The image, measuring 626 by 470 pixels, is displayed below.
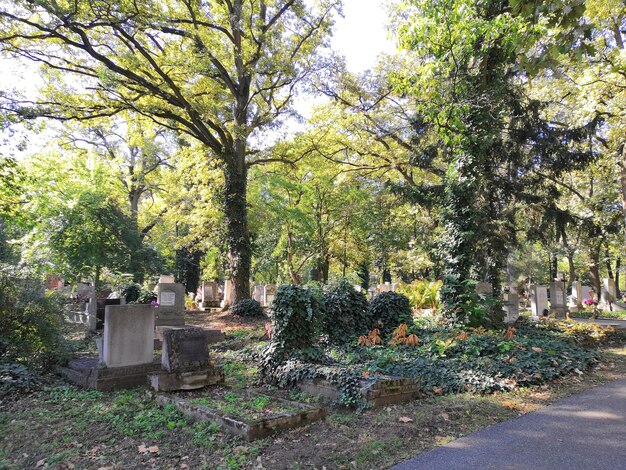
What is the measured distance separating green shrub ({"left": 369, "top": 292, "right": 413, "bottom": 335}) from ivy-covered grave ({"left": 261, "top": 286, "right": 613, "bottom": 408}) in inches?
32.8

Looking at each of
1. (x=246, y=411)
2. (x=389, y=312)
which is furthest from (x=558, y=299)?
(x=246, y=411)

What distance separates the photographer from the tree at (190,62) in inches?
537

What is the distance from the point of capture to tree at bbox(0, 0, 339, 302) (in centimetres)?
1364

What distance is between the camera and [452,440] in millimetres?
4758

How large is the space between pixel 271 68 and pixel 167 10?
13.8 ft

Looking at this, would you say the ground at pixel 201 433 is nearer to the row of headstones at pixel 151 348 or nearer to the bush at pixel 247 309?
the row of headstones at pixel 151 348

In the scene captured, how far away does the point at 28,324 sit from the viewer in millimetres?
7633

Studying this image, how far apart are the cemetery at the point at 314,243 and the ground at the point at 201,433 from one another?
0.04m

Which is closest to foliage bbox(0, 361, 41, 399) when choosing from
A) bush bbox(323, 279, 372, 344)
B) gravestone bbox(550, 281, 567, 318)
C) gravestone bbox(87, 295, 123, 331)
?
bush bbox(323, 279, 372, 344)

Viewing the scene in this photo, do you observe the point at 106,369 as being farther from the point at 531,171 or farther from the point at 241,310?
the point at 531,171

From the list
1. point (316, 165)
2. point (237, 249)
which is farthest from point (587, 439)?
point (316, 165)

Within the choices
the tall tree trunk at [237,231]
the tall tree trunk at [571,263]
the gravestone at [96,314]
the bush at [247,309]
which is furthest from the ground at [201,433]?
the tall tree trunk at [571,263]

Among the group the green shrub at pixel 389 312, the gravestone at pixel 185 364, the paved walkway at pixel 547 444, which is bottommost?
the paved walkway at pixel 547 444

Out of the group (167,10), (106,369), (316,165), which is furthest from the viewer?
(316,165)
